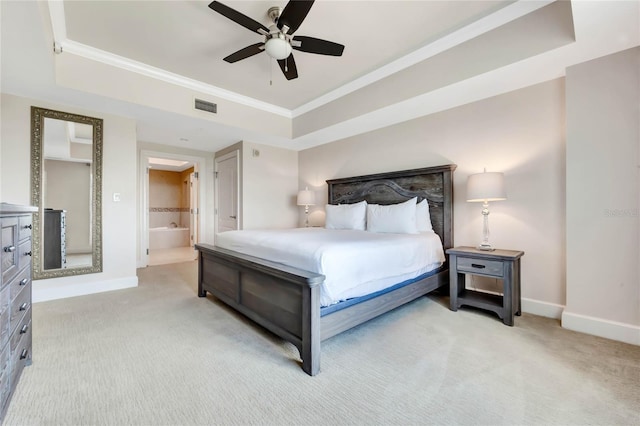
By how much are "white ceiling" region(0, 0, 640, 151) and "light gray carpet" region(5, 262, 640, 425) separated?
2.33 m

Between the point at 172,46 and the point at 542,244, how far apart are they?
4.33 metres

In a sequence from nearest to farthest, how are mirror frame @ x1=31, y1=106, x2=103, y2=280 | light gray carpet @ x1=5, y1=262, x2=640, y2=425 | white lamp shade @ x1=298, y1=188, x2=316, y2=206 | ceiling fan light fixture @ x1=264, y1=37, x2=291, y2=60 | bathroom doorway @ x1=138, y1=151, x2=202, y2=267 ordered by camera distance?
light gray carpet @ x1=5, y1=262, x2=640, y2=425 → ceiling fan light fixture @ x1=264, y1=37, x2=291, y2=60 → mirror frame @ x1=31, y1=106, x2=103, y2=280 → white lamp shade @ x1=298, y1=188, x2=316, y2=206 → bathroom doorway @ x1=138, y1=151, x2=202, y2=267

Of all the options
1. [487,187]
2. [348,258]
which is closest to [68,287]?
[348,258]

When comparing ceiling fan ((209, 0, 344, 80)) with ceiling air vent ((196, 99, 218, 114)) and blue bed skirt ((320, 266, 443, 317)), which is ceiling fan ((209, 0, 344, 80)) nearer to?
ceiling air vent ((196, 99, 218, 114))

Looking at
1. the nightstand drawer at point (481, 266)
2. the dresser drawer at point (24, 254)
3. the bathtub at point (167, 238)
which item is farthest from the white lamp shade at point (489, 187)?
the bathtub at point (167, 238)

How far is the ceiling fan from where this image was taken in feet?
6.49

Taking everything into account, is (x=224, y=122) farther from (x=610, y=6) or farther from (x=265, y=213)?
(x=610, y=6)

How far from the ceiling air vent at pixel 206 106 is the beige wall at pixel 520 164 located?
2829mm

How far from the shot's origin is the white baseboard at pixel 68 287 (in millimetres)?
3123

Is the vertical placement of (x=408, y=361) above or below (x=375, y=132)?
below

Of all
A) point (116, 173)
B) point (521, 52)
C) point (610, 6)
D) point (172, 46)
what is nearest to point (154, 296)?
point (116, 173)

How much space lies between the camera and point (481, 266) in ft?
8.55

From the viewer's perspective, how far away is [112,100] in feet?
10.3

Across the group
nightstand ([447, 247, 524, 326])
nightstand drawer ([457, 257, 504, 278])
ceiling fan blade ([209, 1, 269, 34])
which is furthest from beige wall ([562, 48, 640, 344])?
ceiling fan blade ([209, 1, 269, 34])
